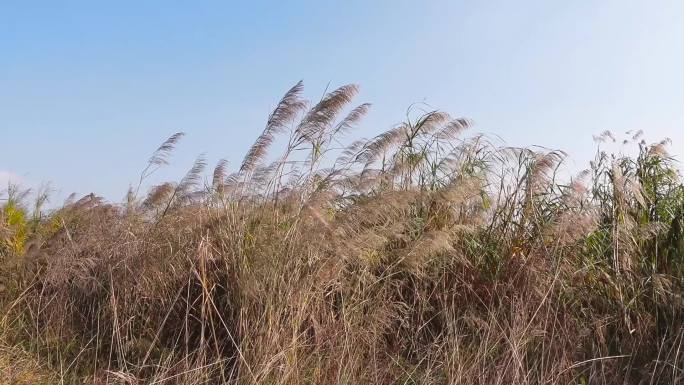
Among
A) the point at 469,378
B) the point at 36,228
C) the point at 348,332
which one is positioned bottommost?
the point at 469,378

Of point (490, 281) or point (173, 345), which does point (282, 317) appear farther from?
point (490, 281)

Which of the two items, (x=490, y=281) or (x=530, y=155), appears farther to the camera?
(x=530, y=155)

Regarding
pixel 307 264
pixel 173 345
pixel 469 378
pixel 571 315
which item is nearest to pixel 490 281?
pixel 571 315

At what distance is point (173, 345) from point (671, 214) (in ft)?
10.7

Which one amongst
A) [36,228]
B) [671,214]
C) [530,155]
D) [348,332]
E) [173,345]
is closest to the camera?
[348,332]

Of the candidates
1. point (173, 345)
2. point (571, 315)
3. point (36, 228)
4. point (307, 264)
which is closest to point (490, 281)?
point (571, 315)

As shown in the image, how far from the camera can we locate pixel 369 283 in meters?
4.33

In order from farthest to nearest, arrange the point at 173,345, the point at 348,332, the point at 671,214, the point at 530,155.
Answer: the point at 530,155, the point at 671,214, the point at 173,345, the point at 348,332

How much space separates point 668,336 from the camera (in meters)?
4.12

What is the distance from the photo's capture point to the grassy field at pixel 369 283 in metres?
3.86

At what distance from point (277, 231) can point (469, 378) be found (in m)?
1.36

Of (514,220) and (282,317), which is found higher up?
(514,220)

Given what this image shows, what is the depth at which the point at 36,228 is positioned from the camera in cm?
669

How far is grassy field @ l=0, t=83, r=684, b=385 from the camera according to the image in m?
3.86
